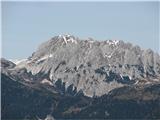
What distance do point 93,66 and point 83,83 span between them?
18039mm

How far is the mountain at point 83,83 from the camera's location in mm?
119562

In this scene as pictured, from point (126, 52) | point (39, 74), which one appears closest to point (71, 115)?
point (39, 74)

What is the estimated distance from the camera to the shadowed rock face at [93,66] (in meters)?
170

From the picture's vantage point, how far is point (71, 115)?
392 ft

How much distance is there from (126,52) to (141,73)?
1527 centimetres

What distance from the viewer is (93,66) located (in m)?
186

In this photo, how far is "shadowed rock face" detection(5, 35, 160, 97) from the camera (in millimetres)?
170125

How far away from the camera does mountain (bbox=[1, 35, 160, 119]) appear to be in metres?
120

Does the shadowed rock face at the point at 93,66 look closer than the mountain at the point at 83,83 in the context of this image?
No

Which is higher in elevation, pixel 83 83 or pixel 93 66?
pixel 93 66

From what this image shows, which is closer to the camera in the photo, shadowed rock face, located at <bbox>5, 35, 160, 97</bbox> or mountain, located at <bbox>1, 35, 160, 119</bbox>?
mountain, located at <bbox>1, 35, 160, 119</bbox>

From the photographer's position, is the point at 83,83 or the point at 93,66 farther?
the point at 93,66

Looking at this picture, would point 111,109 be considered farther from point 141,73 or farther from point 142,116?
point 141,73

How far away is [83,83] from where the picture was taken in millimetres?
170000
